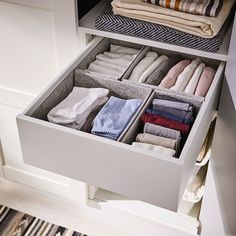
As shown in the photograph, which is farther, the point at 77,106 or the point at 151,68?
the point at 151,68

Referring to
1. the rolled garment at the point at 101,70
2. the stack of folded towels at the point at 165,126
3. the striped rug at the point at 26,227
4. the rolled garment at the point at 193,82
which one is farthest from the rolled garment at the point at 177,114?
the striped rug at the point at 26,227

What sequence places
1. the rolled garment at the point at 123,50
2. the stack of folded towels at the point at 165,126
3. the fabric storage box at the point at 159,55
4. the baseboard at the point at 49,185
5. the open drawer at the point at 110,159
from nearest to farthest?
the open drawer at the point at 110,159 → the stack of folded towels at the point at 165,126 → the fabric storage box at the point at 159,55 → the rolled garment at the point at 123,50 → the baseboard at the point at 49,185

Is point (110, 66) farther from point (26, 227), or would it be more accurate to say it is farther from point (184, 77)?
point (26, 227)

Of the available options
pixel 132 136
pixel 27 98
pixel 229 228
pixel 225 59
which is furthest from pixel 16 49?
pixel 229 228

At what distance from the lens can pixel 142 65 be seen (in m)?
1.35

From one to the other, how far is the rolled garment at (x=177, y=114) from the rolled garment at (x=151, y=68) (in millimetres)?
155

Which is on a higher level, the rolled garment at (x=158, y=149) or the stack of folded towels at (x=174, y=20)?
the stack of folded towels at (x=174, y=20)

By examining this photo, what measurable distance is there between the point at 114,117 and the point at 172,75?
0.85ft

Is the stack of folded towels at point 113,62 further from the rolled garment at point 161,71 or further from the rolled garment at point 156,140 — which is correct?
the rolled garment at point 156,140

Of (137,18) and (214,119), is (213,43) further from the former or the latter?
(214,119)

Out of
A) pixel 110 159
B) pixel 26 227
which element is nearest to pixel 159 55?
pixel 110 159

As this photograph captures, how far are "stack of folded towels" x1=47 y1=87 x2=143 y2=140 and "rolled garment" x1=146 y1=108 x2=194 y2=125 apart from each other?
54 mm

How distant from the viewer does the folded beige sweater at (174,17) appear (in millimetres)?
1207

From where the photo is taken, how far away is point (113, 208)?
5.83 feet
